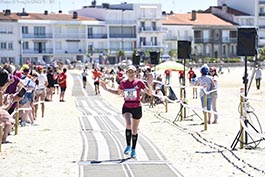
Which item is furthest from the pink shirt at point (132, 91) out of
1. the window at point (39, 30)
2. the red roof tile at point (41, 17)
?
the window at point (39, 30)

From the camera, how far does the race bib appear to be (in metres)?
12.9

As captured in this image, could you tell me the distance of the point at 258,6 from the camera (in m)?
127

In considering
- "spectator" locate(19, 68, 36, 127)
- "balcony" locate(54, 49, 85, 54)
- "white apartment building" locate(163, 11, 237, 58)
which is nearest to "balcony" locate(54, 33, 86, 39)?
"balcony" locate(54, 49, 85, 54)

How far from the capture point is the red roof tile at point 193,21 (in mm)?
121250

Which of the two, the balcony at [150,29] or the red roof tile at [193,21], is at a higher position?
the red roof tile at [193,21]

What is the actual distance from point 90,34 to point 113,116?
89.0m

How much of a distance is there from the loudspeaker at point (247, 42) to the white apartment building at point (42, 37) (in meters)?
88.1

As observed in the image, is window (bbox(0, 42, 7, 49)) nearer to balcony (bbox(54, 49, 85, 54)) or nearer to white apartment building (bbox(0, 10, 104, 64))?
white apartment building (bbox(0, 10, 104, 64))

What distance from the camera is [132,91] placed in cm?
1288

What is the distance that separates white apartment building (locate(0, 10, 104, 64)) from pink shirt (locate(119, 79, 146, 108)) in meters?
89.0

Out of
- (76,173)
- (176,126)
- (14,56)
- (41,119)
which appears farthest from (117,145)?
(14,56)

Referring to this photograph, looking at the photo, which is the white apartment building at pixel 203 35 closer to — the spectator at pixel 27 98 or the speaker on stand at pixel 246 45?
the spectator at pixel 27 98

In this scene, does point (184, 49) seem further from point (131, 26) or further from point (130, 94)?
point (131, 26)

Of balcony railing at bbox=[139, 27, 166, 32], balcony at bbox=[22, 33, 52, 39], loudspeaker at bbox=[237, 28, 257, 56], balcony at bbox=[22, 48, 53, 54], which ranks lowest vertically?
balcony at bbox=[22, 48, 53, 54]
